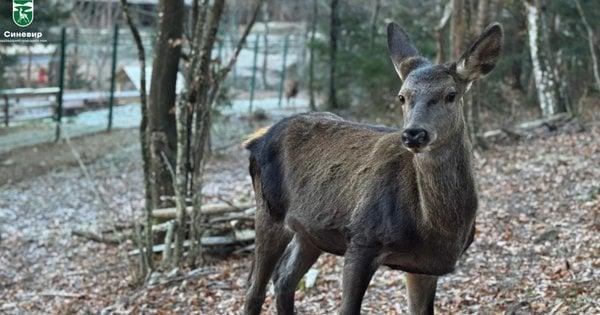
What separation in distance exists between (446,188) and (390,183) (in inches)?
15.5

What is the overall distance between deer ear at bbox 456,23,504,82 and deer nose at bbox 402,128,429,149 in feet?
1.95

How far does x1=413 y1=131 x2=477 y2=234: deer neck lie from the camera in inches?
193

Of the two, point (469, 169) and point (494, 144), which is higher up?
point (469, 169)

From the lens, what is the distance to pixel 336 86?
23.6 meters

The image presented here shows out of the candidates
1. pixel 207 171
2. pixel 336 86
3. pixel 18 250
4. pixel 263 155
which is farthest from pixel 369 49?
pixel 263 155

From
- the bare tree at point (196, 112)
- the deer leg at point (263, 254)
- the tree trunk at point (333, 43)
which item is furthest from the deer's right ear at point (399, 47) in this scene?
the tree trunk at point (333, 43)

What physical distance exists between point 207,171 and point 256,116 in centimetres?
734

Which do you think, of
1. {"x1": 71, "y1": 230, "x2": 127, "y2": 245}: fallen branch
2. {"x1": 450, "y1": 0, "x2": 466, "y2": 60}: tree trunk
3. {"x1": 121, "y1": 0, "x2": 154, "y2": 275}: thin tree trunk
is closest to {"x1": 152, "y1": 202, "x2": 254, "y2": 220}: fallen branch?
{"x1": 121, "y1": 0, "x2": 154, "y2": 275}: thin tree trunk

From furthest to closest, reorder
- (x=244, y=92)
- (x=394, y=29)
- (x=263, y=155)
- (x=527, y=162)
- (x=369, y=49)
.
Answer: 1. (x=244, y=92)
2. (x=369, y=49)
3. (x=527, y=162)
4. (x=263, y=155)
5. (x=394, y=29)

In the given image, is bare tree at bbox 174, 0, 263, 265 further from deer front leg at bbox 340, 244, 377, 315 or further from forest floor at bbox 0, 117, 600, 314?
deer front leg at bbox 340, 244, 377, 315

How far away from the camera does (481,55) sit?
502 centimetres

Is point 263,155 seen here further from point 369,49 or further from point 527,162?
point 369,49

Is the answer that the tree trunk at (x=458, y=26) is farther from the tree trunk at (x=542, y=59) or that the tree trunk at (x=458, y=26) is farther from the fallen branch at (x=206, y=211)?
the fallen branch at (x=206, y=211)

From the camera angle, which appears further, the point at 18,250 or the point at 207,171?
the point at 207,171
